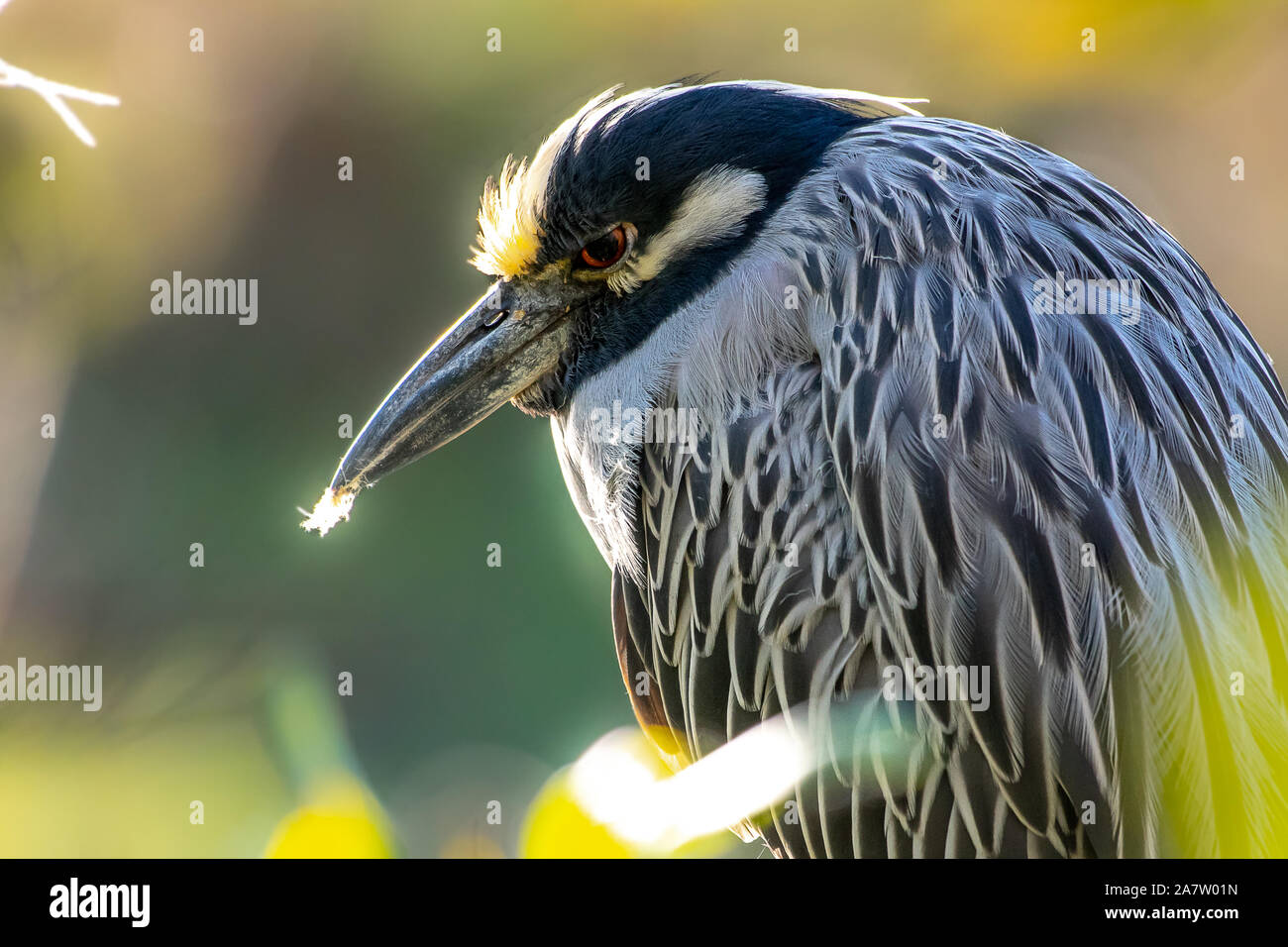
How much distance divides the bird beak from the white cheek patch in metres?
0.21

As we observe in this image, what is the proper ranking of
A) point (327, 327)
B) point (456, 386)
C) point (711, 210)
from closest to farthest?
point (711, 210) → point (456, 386) → point (327, 327)

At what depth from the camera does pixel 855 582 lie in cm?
158

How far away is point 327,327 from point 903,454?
2.50 meters

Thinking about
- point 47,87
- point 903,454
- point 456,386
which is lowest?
point 903,454

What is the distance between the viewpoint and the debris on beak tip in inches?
72.2

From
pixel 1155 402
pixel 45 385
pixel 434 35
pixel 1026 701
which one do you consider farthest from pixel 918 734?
pixel 434 35

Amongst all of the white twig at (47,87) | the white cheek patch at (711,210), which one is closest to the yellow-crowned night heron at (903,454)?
the white cheek patch at (711,210)

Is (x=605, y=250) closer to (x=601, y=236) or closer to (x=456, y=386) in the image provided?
(x=601, y=236)

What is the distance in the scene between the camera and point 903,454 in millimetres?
1544

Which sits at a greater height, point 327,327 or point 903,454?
point 327,327

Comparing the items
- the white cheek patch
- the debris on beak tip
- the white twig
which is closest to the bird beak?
the debris on beak tip

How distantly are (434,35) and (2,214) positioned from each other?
1255mm

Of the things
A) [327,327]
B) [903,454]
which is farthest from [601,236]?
[327,327]

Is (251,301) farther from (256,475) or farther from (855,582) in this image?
(855,582)
